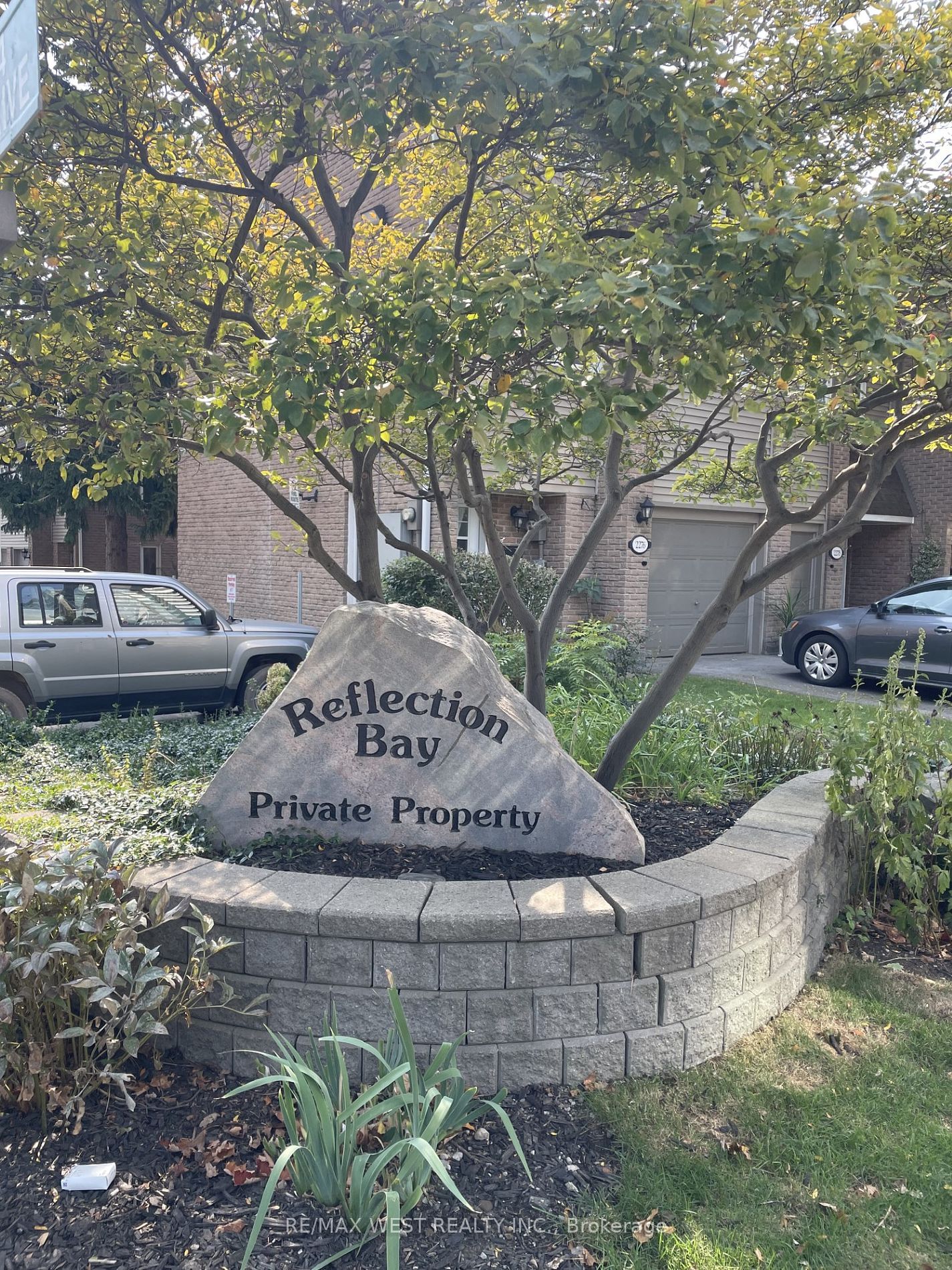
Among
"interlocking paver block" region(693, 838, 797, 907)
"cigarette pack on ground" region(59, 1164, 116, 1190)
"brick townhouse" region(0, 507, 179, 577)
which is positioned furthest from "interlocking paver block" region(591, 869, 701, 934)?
"brick townhouse" region(0, 507, 179, 577)

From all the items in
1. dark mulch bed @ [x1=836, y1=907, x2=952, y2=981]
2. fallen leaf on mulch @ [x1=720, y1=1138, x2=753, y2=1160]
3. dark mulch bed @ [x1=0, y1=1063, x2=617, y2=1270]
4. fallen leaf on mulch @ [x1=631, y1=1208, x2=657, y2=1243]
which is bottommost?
dark mulch bed @ [x1=836, y1=907, x2=952, y2=981]

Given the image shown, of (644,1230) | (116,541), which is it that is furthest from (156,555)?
(644,1230)

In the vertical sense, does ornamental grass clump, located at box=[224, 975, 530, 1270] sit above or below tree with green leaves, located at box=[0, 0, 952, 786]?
below

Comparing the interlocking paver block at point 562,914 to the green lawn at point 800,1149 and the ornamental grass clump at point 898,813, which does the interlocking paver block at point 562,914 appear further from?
the ornamental grass clump at point 898,813

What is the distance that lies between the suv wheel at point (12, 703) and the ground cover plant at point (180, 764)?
1967mm

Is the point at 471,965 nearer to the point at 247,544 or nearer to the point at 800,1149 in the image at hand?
the point at 800,1149

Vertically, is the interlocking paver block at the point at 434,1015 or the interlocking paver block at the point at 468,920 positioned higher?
the interlocking paver block at the point at 468,920

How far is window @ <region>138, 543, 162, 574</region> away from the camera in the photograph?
24.0m

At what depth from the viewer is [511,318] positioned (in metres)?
2.98

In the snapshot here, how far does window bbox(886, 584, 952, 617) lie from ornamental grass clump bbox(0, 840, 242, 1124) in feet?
35.7

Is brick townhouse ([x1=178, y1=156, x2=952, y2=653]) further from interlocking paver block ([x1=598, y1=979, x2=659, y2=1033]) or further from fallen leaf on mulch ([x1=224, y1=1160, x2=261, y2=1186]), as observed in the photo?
fallen leaf on mulch ([x1=224, y1=1160, x2=261, y2=1186])

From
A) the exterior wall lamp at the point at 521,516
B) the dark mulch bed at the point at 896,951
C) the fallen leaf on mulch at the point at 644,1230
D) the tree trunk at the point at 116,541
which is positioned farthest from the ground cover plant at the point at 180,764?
the tree trunk at the point at 116,541

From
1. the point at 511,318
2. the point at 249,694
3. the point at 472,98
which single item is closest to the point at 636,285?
the point at 511,318

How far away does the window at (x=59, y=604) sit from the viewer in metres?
8.26
